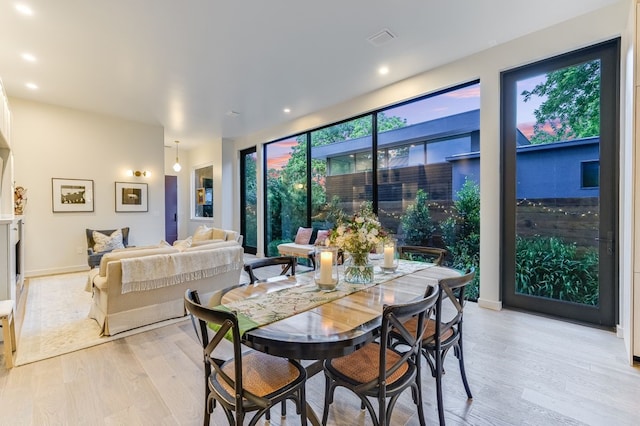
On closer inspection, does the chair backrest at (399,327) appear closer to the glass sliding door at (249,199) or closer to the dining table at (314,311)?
the dining table at (314,311)

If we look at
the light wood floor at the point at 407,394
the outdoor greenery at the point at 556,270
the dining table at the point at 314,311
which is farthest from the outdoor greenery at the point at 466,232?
the dining table at the point at 314,311

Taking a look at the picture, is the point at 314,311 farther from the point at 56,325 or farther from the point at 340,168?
the point at 340,168

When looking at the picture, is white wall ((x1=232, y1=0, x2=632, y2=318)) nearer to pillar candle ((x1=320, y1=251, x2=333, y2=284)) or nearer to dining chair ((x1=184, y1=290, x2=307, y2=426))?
pillar candle ((x1=320, y1=251, x2=333, y2=284))

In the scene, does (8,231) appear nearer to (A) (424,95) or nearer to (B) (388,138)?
(B) (388,138)

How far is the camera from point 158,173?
6.68 m

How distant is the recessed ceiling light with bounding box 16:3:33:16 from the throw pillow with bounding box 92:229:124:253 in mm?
3716

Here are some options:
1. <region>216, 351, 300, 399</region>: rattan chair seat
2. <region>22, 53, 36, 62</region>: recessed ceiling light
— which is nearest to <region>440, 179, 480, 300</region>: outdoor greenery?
<region>216, 351, 300, 399</region>: rattan chair seat

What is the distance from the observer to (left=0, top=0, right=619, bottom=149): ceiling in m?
2.81

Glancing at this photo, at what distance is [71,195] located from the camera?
5617mm

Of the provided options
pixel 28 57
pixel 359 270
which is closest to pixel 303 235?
pixel 359 270

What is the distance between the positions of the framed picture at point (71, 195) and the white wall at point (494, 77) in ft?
19.7

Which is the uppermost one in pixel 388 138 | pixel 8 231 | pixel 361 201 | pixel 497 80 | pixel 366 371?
pixel 497 80

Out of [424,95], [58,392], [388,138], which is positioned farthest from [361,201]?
[58,392]

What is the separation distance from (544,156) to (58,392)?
16.0 ft
